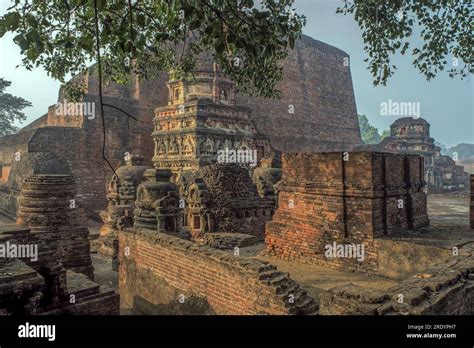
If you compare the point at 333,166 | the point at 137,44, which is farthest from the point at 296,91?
the point at 137,44

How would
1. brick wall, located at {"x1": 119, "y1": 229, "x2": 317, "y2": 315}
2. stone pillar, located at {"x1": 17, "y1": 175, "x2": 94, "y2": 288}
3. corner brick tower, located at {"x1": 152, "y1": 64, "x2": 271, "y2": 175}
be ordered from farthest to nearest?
1. corner brick tower, located at {"x1": 152, "y1": 64, "x2": 271, "y2": 175}
2. stone pillar, located at {"x1": 17, "y1": 175, "x2": 94, "y2": 288}
3. brick wall, located at {"x1": 119, "y1": 229, "x2": 317, "y2": 315}

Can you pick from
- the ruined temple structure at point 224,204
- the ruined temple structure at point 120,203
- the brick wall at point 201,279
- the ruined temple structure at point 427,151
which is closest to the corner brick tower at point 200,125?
the ruined temple structure at point 120,203

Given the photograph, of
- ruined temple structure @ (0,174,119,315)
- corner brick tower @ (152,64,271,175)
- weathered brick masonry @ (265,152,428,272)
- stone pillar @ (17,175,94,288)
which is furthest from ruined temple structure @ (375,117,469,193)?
ruined temple structure @ (0,174,119,315)

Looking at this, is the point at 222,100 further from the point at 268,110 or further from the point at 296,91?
the point at 296,91

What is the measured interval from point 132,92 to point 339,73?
2559 cm

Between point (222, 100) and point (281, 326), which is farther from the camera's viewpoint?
point (222, 100)

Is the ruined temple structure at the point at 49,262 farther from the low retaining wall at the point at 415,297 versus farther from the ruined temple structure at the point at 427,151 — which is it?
the ruined temple structure at the point at 427,151

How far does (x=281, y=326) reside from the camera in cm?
345

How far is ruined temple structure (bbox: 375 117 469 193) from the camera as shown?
29.8 metres

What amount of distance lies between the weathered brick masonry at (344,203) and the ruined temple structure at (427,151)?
23448mm

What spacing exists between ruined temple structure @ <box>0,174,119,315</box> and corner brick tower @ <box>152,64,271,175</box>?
1096 centimetres

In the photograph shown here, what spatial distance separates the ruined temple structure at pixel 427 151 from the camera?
2975 centimetres

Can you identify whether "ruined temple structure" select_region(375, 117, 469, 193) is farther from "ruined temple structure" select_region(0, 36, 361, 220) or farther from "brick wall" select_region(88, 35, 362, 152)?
"ruined temple structure" select_region(0, 36, 361, 220)

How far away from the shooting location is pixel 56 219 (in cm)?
786
